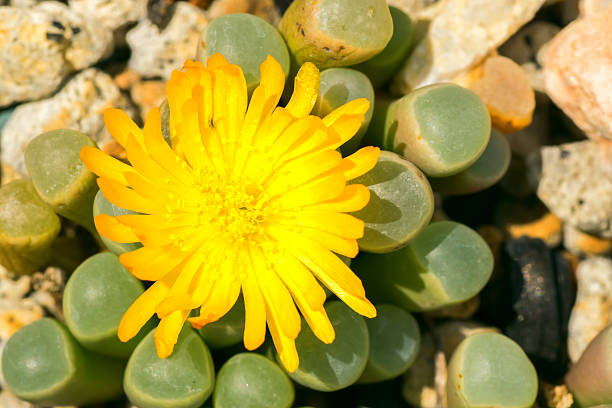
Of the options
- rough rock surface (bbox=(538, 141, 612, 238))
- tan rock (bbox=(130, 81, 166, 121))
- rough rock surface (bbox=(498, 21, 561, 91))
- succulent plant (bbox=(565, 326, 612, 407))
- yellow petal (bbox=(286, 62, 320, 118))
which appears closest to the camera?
yellow petal (bbox=(286, 62, 320, 118))

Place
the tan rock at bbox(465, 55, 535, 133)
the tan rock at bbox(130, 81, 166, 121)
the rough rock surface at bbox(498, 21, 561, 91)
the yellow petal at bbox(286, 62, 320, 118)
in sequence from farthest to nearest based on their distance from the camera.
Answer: the rough rock surface at bbox(498, 21, 561, 91) < the tan rock at bbox(130, 81, 166, 121) < the tan rock at bbox(465, 55, 535, 133) < the yellow petal at bbox(286, 62, 320, 118)

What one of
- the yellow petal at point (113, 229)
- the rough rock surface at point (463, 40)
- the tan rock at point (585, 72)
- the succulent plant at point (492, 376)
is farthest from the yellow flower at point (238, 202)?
the tan rock at point (585, 72)

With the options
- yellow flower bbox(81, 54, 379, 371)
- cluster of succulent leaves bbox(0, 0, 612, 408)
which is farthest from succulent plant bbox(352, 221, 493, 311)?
yellow flower bbox(81, 54, 379, 371)

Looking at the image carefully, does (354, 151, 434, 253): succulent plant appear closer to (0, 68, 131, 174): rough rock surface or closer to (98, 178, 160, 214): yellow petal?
(98, 178, 160, 214): yellow petal

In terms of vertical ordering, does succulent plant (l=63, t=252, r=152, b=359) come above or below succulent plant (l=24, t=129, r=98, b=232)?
below

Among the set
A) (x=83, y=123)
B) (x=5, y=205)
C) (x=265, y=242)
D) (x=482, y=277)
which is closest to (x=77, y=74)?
(x=83, y=123)

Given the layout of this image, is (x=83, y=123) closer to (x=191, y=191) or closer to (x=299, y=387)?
(x=191, y=191)

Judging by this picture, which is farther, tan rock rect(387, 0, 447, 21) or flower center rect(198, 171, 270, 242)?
tan rock rect(387, 0, 447, 21)
